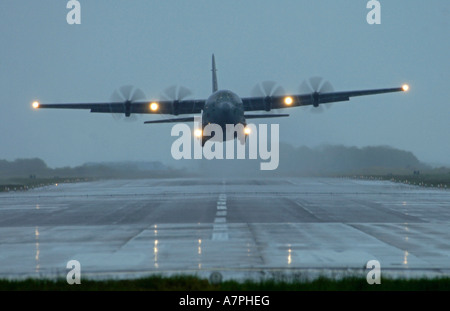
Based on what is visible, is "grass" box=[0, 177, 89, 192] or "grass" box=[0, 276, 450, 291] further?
"grass" box=[0, 177, 89, 192]

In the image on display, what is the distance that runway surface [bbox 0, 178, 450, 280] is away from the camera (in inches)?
561

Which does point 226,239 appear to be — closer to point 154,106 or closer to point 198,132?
point 198,132

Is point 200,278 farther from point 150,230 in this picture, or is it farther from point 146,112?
point 146,112

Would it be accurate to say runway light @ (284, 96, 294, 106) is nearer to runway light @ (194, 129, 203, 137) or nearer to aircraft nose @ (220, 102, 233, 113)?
runway light @ (194, 129, 203, 137)

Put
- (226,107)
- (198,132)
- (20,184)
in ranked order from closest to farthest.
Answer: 1. (226,107)
2. (198,132)
3. (20,184)

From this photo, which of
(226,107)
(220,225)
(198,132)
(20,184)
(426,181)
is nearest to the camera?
(220,225)

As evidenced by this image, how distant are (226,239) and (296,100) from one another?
27.3 meters

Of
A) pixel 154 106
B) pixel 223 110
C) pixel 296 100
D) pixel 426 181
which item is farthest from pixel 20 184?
pixel 426 181

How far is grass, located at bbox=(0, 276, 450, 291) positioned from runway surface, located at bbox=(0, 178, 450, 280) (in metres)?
1.07

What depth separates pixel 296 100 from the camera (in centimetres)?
4497

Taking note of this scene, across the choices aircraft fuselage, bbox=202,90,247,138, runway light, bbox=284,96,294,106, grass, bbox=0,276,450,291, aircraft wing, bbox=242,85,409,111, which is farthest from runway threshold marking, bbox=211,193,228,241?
runway light, bbox=284,96,294,106

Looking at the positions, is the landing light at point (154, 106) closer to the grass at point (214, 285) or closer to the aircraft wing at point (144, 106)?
the aircraft wing at point (144, 106)
